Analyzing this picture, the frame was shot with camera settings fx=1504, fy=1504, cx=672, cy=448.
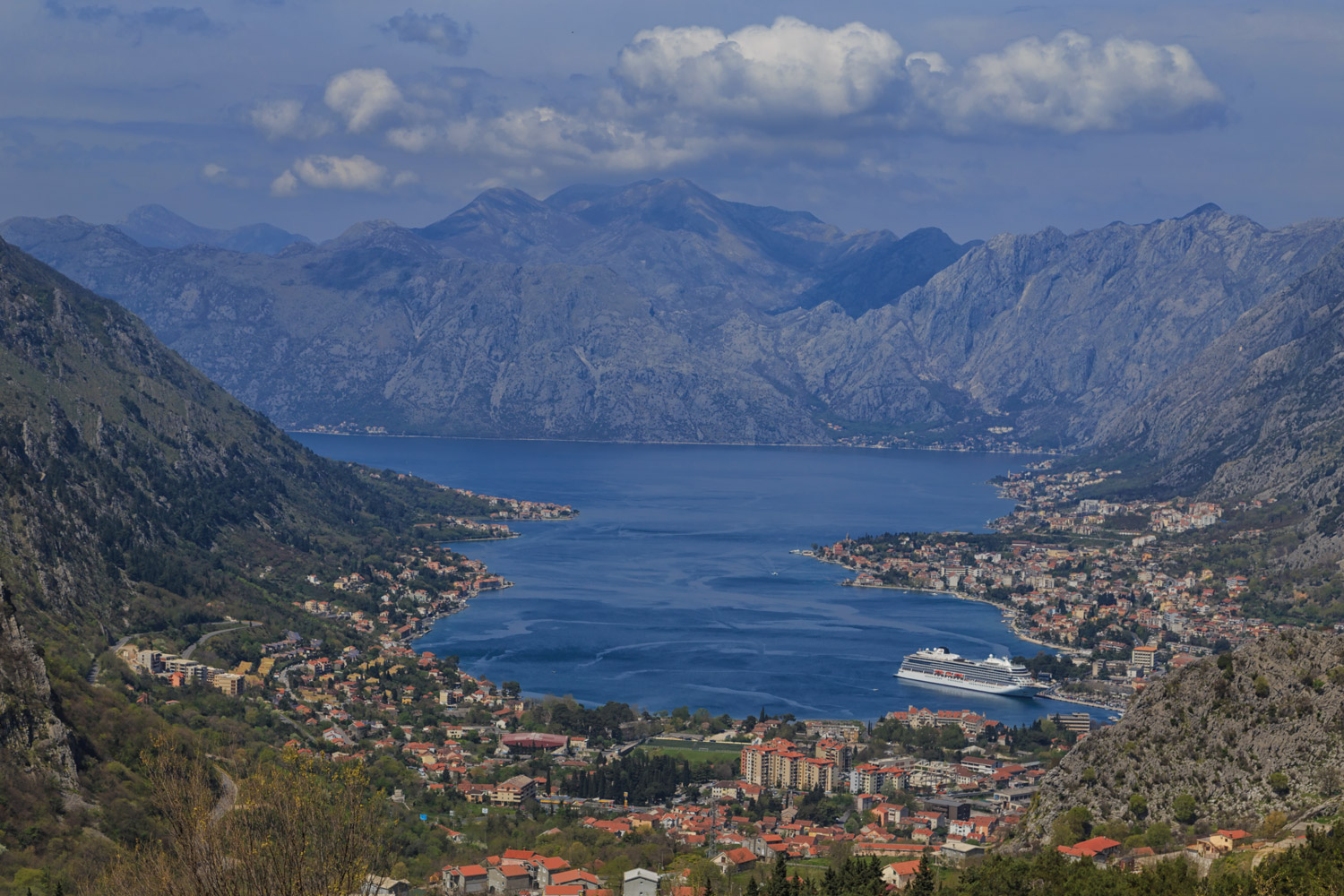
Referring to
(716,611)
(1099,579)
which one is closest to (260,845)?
(716,611)

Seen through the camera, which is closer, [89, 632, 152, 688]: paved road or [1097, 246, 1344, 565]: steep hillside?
[89, 632, 152, 688]: paved road

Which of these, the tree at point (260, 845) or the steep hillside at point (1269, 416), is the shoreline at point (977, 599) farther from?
the tree at point (260, 845)

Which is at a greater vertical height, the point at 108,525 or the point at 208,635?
the point at 108,525

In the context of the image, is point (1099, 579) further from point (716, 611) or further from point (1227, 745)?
point (1227, 745)

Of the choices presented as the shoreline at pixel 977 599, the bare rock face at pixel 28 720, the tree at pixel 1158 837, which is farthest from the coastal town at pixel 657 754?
the bare rock face at pixel 28 720

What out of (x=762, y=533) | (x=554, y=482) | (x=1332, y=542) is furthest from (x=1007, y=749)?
(x=554, y=482)

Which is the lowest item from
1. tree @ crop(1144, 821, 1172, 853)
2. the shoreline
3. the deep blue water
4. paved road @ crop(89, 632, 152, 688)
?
the shoreline

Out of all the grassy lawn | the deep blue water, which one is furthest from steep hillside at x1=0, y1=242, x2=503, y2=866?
the grassy lawn

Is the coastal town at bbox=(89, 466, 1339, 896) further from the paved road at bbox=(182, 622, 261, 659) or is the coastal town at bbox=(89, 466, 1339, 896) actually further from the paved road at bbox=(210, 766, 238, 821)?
the paved road at bbox=(210, 766, 238, 821)
